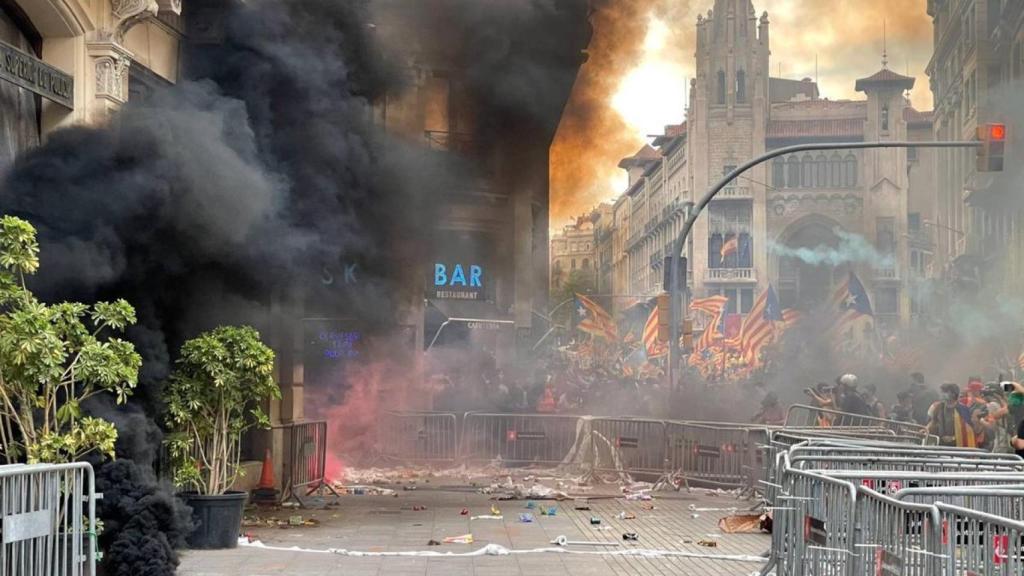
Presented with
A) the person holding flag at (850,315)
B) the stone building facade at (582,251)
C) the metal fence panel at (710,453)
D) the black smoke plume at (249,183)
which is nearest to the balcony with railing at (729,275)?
the stone building facade at (582,251)

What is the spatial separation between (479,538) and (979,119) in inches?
1364

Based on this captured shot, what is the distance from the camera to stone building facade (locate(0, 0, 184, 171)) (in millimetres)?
10258

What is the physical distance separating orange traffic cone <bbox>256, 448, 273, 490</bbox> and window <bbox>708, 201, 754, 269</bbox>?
64520 millimetres

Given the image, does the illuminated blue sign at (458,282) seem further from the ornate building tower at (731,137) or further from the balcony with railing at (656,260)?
the ornate building tower at (731,137)

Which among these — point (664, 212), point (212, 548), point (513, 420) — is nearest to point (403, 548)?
point (212, 548)

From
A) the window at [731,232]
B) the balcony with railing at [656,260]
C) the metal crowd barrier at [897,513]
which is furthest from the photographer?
the window at [731,232]

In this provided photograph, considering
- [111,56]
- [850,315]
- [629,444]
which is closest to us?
[111,56]

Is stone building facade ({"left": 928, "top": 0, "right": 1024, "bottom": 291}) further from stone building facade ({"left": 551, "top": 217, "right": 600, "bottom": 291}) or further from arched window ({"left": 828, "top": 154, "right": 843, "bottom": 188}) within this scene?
stone building facade ({"left": 551, "top": 217, "right": 600, "bottom": 291})

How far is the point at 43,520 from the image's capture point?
6902 millimetres

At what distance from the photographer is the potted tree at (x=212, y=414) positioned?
36.9ft

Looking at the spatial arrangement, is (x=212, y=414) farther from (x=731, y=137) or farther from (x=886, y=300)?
(x=731, y=137)

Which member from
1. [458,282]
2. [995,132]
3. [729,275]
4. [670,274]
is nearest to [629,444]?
[670,274]

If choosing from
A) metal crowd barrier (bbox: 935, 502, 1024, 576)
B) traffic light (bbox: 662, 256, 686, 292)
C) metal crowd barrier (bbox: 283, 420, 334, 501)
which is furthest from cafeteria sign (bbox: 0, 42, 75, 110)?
traffic light (bbox: 662, 256, 686, 292)

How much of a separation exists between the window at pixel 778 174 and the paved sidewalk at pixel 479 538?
211 ft
